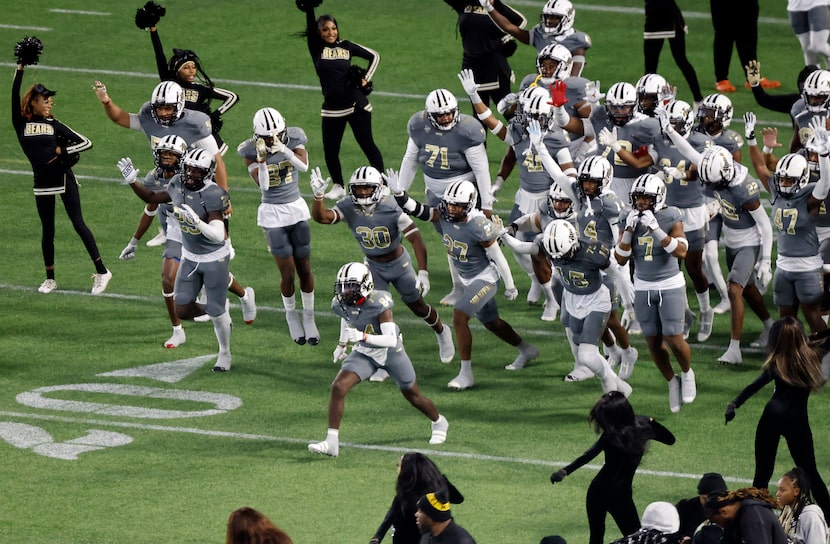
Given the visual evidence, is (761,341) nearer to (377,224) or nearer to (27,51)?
(377,224)

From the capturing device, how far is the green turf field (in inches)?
480

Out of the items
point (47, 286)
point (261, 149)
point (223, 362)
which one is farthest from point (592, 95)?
point (47, 286)

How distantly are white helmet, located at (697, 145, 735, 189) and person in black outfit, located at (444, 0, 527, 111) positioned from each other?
5.33m

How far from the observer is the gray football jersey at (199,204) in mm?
14477

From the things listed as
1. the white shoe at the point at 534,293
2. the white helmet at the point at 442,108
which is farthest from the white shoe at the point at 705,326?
Answer: the white helmet at the point at 442,108

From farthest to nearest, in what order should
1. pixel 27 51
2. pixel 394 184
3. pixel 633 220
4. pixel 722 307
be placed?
pixel 722 307
pixel 27 51
pixel 394 184
pixel 633 220

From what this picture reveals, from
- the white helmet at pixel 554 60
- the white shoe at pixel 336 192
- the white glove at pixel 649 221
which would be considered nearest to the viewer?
the white glove at pixel 649 221

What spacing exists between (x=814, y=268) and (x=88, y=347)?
22.9ft

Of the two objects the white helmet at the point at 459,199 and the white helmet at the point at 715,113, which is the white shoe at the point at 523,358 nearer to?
the white helmet at the point at 459,199

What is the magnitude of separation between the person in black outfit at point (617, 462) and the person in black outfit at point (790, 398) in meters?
1.15

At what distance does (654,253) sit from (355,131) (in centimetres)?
609

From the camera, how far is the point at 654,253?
13.7 m

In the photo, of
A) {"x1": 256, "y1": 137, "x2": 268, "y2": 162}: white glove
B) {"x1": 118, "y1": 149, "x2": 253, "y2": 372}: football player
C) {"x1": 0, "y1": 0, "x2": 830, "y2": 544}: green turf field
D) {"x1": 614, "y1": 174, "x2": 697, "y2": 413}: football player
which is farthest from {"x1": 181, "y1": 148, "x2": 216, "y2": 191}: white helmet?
{"x1": 614, "y1": 174, "x2": 697, "y2": 413}: football player

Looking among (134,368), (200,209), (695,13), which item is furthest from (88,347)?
(695,13)
